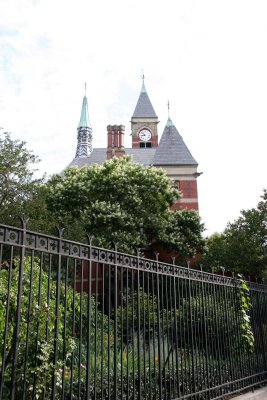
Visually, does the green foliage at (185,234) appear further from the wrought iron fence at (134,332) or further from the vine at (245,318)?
the vine at (245,318)

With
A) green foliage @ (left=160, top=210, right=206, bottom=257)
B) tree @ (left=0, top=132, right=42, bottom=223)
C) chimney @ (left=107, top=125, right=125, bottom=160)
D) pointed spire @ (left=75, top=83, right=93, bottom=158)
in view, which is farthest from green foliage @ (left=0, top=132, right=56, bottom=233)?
pointed spire @ (left=75, top=83, right=93, bottom=158)

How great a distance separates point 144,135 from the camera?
186 feet

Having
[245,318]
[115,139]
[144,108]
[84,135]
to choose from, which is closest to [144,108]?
[144,108]

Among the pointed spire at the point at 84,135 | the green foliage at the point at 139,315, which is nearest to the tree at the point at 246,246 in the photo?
the green foliage at the point at 139,315

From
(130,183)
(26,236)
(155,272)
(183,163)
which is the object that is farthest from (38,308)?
(183,163)

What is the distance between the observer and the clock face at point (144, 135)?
Result: 5628cm

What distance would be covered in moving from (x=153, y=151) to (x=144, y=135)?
42.5 feet

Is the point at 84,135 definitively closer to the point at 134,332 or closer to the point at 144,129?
the point at 144,129

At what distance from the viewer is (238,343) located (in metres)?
7.34

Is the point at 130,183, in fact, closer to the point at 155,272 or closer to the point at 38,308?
the point at 155,272

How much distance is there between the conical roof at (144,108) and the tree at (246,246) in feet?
111

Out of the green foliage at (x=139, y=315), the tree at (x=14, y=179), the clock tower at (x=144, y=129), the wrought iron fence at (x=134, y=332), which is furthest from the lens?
the clock tower at (x=144, y=129)

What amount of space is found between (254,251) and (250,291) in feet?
55.3

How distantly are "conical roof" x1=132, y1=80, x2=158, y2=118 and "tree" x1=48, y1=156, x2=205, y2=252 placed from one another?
110 feet
